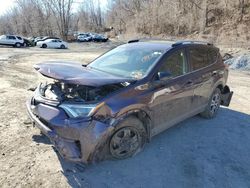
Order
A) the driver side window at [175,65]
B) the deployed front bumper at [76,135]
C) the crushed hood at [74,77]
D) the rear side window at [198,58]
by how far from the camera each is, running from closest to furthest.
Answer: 1. the deployed front bumper at [76,135]
2. the crushed hood at [74,77]
3. the driver side window at [175,65]
4. the rear side window at [198,58]

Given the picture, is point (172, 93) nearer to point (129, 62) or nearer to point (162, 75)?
point (162, 75)

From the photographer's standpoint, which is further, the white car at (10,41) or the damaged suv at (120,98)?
the white car at (10,41)

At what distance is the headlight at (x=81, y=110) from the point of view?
10.5ft

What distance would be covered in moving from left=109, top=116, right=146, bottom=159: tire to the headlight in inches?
17.9

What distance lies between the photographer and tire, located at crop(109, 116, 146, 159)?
11.8 ft

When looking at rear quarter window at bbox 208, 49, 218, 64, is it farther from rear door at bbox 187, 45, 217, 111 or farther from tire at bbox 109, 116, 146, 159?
tire at bbox 109, 116, 146, 159

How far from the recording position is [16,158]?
3.76m

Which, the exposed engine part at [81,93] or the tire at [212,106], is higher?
the exposed engine part at [81,93]

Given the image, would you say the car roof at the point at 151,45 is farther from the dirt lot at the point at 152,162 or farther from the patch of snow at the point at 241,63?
the patch of snow at the point at 241,63

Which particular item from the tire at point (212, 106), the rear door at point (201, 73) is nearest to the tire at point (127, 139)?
the rear door at point (201, 73)

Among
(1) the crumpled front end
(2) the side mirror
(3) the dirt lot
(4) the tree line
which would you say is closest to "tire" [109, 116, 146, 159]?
(3) the dirt lot

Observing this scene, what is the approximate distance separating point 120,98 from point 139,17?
1882 inches

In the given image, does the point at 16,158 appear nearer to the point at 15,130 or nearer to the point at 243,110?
the point at 15,130

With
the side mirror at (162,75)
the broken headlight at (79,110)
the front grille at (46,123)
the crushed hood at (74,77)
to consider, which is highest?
the crushed hood at (74,77)
